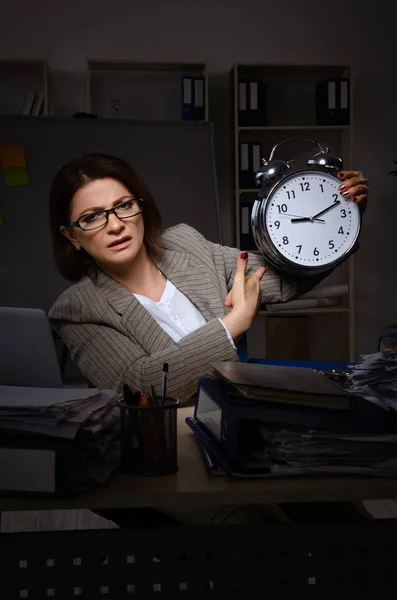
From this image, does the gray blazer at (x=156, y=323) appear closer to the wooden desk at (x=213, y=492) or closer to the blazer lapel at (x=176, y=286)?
the blazer lapel at (x=176, y=286)

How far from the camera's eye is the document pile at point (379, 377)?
1.10 meters

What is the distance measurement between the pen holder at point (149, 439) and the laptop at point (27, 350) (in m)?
0.30

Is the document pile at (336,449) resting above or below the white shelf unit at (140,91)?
below

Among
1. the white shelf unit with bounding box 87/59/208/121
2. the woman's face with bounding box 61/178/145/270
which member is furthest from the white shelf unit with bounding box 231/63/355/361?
the woman's face with bounding box 61/178/145/270

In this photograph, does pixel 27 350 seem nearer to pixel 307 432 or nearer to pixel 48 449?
pixel 48 449

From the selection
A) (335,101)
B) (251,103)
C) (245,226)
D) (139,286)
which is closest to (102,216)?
(139,286)

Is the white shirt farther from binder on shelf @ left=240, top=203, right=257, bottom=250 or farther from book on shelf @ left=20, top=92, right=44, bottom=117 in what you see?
book on shelf @ left=20, top=92, right=44, bottom=117

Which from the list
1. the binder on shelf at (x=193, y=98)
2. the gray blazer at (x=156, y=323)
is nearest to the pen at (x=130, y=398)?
the gray blazer at (x=156, y=323)

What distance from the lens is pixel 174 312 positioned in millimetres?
1810

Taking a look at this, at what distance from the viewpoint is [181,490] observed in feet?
2.56

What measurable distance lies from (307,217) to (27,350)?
0.83 meters

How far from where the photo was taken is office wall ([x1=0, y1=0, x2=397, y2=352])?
445cm

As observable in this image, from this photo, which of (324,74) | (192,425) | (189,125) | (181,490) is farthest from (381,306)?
(181,490)

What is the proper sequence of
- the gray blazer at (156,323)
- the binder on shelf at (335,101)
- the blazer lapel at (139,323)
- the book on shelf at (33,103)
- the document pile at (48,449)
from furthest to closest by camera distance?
1. the binder on shelf at (335,101)
2. the book on shelf at (33,103)
3. the blazer lapel at (139,323)
4. the gray blazer at (156,323)
5. the document pile at (48,449)
